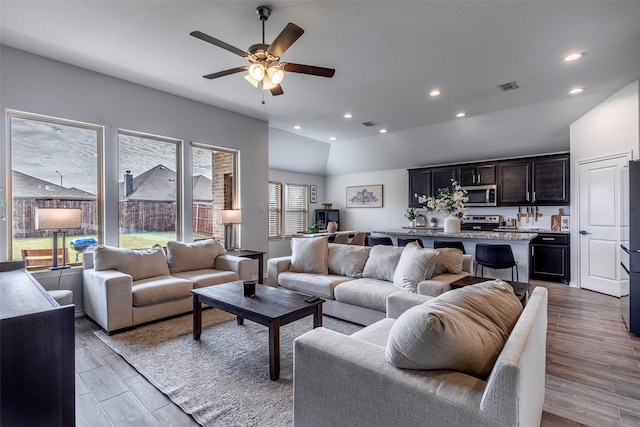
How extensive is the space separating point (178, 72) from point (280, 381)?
359 centimetres

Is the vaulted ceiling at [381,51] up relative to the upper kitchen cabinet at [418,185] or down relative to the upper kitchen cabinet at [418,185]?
up

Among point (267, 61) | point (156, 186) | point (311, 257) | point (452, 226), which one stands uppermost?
point (267, 61)

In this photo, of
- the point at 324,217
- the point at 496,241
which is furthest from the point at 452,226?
the point at 324,217

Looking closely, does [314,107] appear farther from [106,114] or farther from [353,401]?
[353,401]

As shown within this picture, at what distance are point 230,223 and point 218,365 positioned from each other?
2707 millimetres

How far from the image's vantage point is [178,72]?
12.4ft

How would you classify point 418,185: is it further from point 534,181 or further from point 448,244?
point 448,244

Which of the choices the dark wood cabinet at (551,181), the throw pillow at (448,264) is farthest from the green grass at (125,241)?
the dark wood cabinet at (551,181)

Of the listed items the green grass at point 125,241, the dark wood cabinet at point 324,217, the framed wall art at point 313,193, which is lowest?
the green grass at point 125,241

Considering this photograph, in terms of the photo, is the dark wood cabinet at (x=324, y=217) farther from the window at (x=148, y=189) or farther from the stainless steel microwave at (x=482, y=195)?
the window at (x=148, y=189)

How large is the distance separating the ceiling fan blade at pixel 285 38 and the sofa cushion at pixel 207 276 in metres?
2.66

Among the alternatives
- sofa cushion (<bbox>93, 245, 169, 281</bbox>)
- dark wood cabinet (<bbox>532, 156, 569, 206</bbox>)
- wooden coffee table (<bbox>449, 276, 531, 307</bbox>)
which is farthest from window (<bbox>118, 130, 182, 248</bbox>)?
dark wood cabinet (<bbox>532, 156, 569, 206</bbox>)

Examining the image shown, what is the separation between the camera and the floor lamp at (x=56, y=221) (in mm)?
3189

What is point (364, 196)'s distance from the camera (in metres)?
8.47
